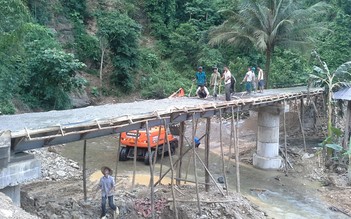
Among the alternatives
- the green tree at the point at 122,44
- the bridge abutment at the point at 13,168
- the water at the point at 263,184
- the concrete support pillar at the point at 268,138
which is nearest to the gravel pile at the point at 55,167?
the water at the point at 263,184

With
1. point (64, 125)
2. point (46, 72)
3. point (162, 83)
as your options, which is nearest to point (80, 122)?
point (64, 125)

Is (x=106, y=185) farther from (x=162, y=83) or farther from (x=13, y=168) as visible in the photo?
(x=162, y=83)

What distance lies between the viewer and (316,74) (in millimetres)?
21219

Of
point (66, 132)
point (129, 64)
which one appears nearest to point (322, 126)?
point (129, 64)

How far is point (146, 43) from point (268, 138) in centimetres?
2064

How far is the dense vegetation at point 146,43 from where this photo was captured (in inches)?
881

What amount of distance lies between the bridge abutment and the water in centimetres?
767

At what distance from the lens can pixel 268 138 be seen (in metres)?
20.0

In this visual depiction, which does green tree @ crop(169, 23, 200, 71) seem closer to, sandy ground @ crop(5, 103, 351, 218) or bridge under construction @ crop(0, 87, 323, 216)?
sandy ground @ crop(5, 103, 351, 218)

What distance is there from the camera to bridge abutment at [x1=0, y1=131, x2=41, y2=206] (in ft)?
26.0

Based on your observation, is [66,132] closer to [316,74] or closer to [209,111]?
[209,111]

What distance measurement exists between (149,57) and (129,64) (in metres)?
3.82

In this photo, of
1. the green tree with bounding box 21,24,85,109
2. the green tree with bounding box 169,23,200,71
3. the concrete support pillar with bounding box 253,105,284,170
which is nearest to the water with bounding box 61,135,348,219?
the concrete support pillar with bounding box 253,105,284,170

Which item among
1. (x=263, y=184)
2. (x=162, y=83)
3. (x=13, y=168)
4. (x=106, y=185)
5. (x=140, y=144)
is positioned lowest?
(x=263, y=184)
